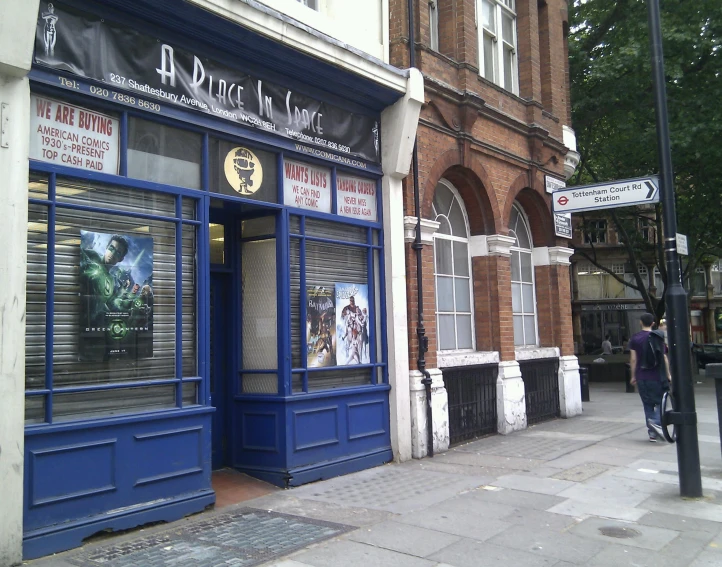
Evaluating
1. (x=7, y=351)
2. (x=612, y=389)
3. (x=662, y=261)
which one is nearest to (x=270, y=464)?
(x=7, y=351)

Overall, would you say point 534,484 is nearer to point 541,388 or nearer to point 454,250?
point 454,250

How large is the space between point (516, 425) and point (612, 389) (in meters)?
10.7

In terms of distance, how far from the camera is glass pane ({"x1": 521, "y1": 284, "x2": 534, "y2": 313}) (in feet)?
45.0

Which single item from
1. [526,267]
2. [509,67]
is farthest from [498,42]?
[526,267]

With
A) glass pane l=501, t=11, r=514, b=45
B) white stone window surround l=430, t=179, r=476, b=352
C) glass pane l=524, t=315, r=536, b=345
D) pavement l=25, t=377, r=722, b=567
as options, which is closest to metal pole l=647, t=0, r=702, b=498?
pavement l=25, t=377, r=722, b=567

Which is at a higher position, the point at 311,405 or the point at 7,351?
the point at 7,351

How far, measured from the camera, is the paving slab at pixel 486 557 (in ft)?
17.1

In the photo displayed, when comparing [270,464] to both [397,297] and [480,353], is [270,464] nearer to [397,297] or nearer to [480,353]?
[397,297]

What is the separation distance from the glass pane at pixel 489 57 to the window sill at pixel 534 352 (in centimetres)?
518

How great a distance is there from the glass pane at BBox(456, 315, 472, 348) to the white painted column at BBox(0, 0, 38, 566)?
296 inches

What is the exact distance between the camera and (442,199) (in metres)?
11.4

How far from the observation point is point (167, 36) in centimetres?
692

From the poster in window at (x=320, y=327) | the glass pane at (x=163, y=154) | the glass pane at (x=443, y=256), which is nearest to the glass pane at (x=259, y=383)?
the poster in window at (x=320, y=327)

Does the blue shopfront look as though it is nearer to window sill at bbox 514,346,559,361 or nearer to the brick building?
the brick building
